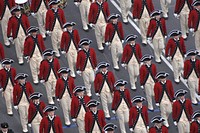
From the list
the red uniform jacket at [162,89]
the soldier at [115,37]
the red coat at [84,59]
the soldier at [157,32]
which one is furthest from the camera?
the soldier at [157,32]

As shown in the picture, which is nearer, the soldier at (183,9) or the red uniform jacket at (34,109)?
the red uniform jacket at (34,109)

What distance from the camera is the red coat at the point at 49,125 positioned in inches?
2152

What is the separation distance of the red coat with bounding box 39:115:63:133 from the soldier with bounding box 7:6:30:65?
17.4ft

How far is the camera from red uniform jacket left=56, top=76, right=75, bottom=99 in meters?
56.0

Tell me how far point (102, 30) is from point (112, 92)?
3991mm

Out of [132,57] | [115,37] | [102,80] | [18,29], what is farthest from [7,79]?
[132,57]

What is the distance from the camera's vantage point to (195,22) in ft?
195

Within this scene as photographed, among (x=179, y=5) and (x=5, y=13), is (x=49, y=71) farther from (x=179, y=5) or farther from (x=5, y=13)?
(x=179, y=5)

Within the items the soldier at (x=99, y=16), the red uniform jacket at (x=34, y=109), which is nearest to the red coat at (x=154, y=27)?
the soldier at (x=99, y=16)

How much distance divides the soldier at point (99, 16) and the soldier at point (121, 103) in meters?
4.12

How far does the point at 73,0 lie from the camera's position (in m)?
62.5

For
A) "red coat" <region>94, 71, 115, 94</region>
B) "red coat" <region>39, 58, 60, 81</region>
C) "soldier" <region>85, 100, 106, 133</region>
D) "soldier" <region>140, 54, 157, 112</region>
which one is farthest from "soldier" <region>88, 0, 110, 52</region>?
"soldier" <region>85, 100, 106, 133</region>

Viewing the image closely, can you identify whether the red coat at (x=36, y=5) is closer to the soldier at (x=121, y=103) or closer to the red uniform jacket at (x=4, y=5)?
the red uniform jacket at (x=4, y=5)

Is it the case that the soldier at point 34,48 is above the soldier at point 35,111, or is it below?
above
